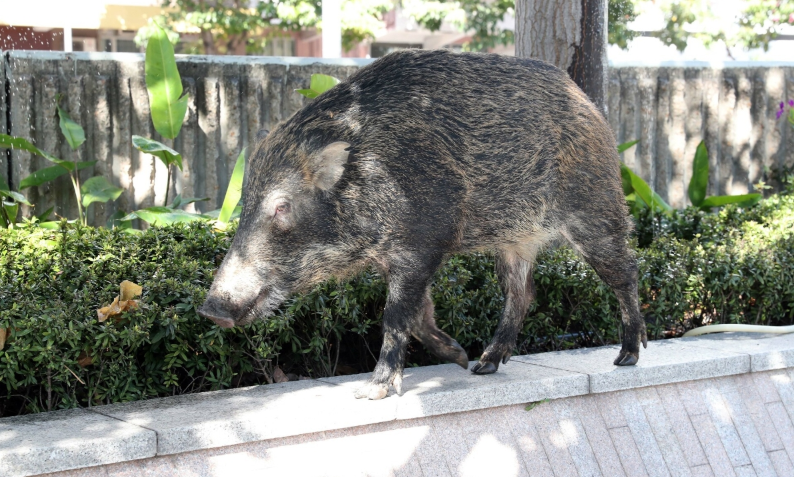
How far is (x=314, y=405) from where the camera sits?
3.47 m

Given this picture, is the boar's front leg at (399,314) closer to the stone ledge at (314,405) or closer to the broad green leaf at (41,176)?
the stone ledge at (314,405)

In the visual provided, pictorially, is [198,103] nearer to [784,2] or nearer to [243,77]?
[243,77]

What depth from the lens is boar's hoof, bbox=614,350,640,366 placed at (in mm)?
4250

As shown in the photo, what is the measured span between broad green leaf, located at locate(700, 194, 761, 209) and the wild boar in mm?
3801

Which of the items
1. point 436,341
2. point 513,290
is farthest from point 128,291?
point 513,290

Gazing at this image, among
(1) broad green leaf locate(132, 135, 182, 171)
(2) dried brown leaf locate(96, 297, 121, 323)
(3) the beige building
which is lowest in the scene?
(2) dried brown leaf locate(96, 297, 121, 323)

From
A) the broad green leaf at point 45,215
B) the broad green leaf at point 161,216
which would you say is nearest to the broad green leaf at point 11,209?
the broad green leaf at point 45,215

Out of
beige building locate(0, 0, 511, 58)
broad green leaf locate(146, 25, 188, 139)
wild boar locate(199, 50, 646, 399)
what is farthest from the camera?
beige building locate(0, 0, 511, 58)

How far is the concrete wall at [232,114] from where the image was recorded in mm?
6934

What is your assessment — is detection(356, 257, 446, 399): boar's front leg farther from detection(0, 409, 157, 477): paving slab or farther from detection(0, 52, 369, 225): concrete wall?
detection(0, 52, 369, 225): concrete wall

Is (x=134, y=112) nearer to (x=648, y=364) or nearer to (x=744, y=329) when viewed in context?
(x=648, y=364)

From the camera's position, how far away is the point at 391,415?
11.4ft

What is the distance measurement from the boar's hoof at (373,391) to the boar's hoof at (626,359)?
4.19ft

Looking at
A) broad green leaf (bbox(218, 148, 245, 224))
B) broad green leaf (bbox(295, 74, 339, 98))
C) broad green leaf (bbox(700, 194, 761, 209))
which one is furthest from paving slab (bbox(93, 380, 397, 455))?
broad green leaf (bbox(700, 194, 761, 209))
